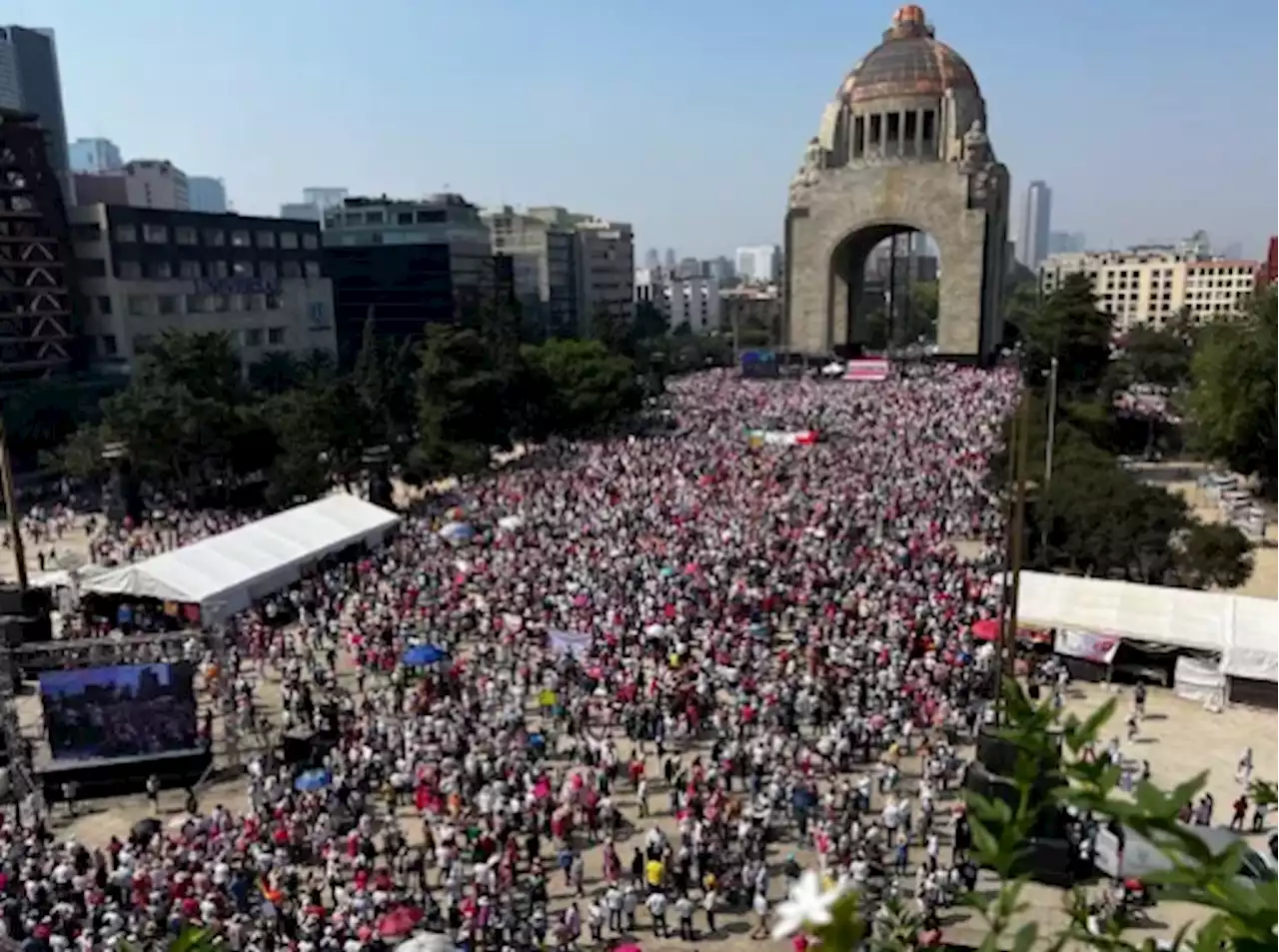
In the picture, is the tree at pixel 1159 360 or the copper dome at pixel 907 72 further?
the copper dome at pixel 907 72

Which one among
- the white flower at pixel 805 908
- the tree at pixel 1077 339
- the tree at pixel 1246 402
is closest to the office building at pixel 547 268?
the tree at pixel 1077 339

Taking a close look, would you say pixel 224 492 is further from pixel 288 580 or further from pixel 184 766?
pixel 184 766

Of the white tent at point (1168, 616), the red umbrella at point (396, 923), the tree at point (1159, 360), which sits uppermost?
the tree at point (1159, 360)

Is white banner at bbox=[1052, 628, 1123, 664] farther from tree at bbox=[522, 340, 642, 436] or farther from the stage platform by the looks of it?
tree at bbox=[522, 340, 642, 436]

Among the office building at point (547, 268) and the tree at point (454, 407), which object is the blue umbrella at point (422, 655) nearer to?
the tree at point (454, 407)

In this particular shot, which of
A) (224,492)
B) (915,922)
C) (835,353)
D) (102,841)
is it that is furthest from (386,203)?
(915,922)

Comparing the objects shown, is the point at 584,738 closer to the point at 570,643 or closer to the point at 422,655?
the point at 570,643

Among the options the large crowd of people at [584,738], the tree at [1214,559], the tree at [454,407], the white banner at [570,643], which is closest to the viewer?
the large crowd of people at [584,738]
